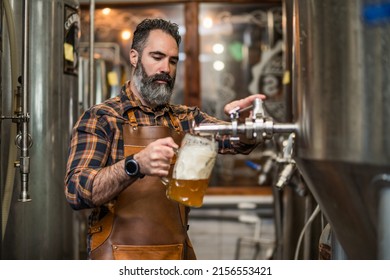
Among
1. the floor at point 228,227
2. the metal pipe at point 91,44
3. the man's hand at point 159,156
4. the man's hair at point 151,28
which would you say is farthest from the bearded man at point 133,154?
the floor at point 228,227

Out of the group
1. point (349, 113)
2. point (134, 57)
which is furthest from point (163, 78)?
point (349, 113)

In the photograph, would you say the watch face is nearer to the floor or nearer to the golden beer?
the golden beer

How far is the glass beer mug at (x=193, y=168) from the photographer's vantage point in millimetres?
1271

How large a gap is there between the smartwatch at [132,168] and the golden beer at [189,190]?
0.10 metres

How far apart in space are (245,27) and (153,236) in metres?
2.94

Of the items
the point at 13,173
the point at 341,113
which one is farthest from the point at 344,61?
the point at 13,173

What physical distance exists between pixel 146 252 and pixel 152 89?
0.46m

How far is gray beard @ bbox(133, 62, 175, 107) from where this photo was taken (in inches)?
66.0

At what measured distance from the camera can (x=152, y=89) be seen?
66.1 inches

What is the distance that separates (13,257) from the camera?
2.08m

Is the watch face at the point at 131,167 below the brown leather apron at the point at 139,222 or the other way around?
the other way around

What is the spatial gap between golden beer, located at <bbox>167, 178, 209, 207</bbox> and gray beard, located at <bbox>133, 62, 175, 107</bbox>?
43cm

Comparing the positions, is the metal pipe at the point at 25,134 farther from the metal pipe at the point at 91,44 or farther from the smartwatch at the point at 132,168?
the metal pipe at the point at 91,44

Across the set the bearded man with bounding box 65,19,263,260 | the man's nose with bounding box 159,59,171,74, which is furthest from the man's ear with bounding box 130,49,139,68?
the man's nose with bounding box 159,59,171,74
